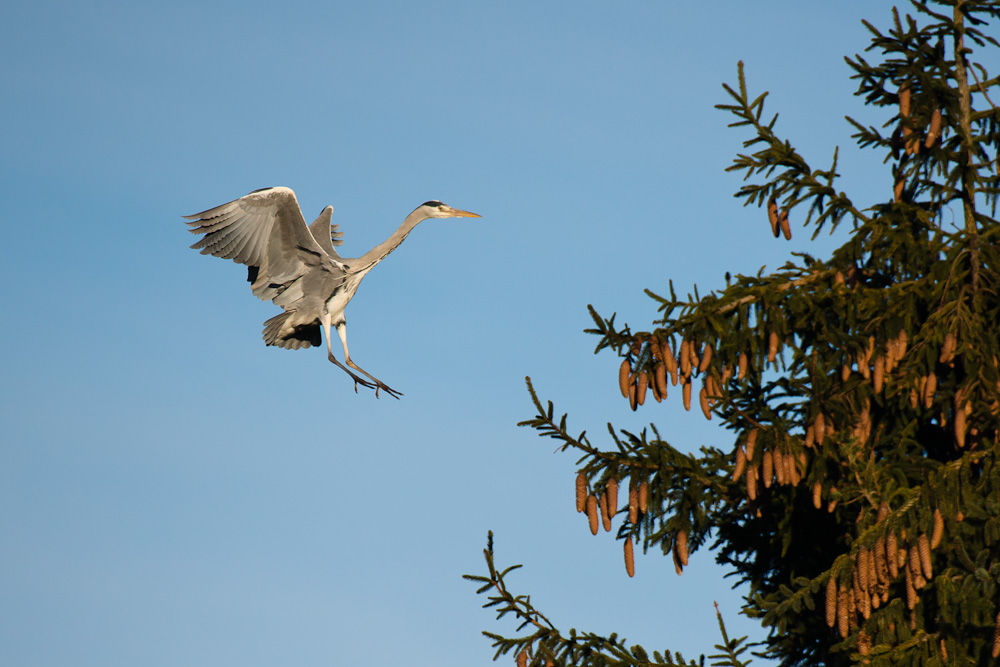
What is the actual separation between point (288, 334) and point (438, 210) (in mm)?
2344

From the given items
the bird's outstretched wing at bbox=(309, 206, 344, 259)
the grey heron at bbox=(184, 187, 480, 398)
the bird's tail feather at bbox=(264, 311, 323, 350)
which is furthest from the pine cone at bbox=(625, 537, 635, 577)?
the bird's outstretched wing at bbox=(309, 206, 344, 259)

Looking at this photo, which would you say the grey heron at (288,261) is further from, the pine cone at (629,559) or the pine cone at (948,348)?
the pine cone at (948,348)

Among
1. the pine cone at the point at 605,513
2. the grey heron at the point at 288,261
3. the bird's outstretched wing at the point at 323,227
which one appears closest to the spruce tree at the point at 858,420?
the pine cone at the point at 605,513

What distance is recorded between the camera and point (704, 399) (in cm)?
653

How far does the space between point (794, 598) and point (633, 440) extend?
1.38 metres

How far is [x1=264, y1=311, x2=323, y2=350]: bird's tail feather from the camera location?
11.9 m

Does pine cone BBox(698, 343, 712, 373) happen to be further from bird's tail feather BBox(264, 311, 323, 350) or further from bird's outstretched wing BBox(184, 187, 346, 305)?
bird's tail feather BBox(264, 311, 323, 350)

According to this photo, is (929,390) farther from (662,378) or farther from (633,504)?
(633,504)

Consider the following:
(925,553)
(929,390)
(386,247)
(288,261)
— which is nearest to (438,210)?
(386,247)

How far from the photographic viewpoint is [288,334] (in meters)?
12.1

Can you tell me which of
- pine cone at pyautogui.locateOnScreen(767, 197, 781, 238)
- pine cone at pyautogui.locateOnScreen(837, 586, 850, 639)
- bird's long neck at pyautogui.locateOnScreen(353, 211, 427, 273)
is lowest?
pine cone at pyautogui.locateOnScreen(837, 586, 850, 639)

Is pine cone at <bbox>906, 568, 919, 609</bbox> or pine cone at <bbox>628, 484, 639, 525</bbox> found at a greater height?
pine cone at <bbox>628, 484, 639, 525</bbox>

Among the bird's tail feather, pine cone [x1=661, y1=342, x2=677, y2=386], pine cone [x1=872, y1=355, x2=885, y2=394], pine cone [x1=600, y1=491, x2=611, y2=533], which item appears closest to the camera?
pine cone [x1=872, y1=355, x2=885, y2=394]

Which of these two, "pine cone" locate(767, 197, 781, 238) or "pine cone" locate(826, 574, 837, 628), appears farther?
"pine cone" locate(767, 197, 781, 238)
